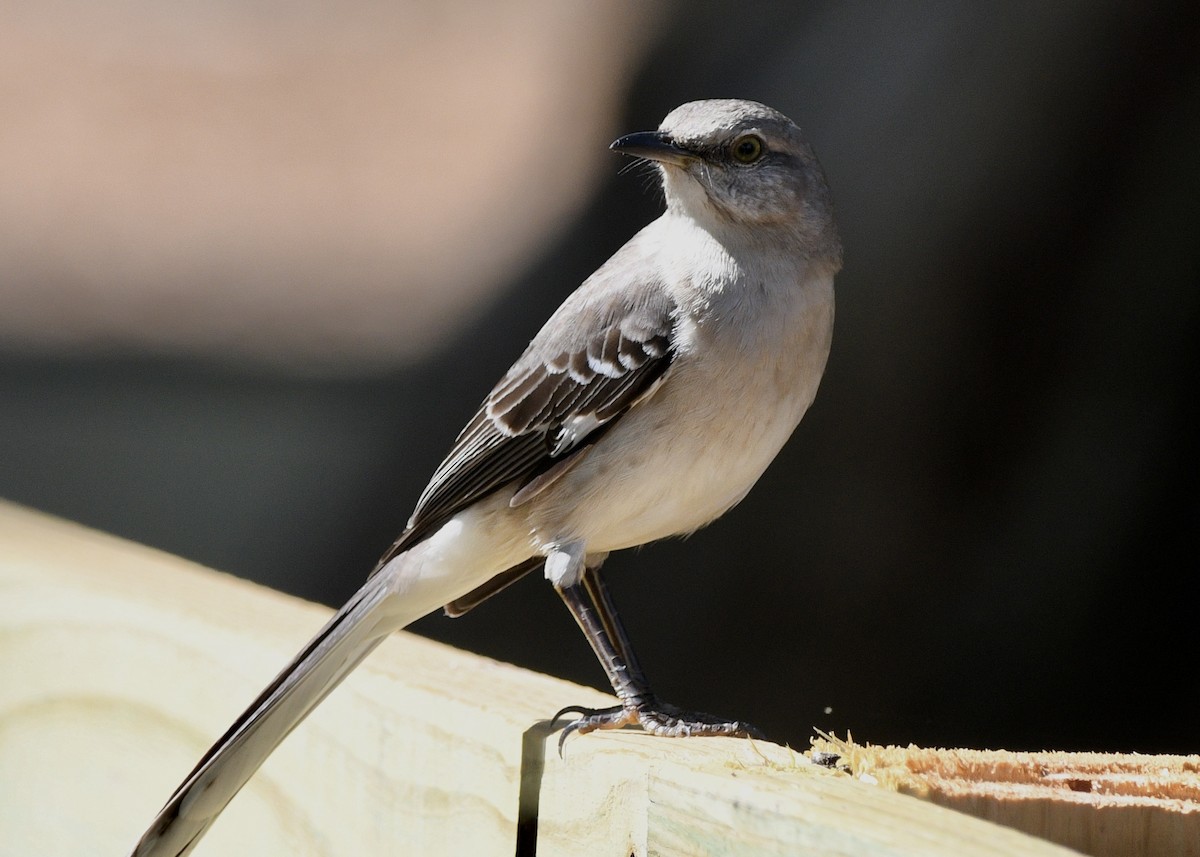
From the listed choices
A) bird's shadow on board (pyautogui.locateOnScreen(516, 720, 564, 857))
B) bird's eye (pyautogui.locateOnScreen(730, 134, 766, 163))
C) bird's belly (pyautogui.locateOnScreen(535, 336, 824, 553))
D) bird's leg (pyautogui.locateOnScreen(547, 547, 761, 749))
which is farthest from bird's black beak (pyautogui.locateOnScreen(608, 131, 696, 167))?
bird's shadow on board (pyautogui.locateOnScreen(516, 720, 564, 857))

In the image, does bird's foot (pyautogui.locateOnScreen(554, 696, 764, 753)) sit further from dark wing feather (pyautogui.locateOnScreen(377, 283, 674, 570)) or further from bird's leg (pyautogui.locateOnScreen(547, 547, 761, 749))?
dark wing feather (pyautogui.locateOnScreen(377, 283, 674, 570))

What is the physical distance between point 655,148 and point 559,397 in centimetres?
60

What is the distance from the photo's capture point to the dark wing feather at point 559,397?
2.89 m

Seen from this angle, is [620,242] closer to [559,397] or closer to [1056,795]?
A: [559,397]

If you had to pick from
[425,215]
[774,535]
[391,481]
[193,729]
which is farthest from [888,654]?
[193,729]

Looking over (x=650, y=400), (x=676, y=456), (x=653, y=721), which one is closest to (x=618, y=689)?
(x=653, y=721)

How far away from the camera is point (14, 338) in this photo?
223 inches

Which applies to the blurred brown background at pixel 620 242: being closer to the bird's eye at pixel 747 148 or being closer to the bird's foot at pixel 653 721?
the bird's eye at pixel 747 148

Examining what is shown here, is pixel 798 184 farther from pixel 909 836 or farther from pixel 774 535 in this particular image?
pixel 774 535

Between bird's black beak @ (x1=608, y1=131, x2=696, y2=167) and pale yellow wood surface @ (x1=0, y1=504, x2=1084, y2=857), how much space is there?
1155 millimetres

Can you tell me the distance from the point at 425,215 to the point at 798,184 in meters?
2.97

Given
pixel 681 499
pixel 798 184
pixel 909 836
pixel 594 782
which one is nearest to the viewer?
pixel 909 836

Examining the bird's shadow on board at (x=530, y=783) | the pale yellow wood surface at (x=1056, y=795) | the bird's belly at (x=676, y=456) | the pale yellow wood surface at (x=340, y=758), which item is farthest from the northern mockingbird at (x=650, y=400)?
the pale yellow wood surface at (x=1056, y=795)

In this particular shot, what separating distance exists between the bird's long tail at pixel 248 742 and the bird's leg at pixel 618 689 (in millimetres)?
476
